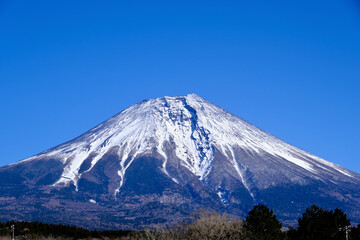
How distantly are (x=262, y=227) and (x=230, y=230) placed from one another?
6.23 feet

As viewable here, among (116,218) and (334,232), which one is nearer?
(334,232)

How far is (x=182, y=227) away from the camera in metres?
39.2

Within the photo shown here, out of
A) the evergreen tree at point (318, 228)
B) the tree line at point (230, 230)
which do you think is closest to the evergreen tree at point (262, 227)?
the tree line at point (230, 230)

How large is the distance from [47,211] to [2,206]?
15.5 m

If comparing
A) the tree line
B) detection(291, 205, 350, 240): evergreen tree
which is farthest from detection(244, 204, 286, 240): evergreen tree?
detection(291, 205, 350, 240): evergreen tree

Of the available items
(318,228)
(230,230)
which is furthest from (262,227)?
(318,228)

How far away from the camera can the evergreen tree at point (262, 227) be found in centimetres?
3738

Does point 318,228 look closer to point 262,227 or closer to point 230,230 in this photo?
point 262,227

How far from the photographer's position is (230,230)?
37.4 metres

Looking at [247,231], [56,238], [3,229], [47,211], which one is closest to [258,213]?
[247,231]

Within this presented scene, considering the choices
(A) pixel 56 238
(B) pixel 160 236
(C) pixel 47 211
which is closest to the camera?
(B) pixel 160 236

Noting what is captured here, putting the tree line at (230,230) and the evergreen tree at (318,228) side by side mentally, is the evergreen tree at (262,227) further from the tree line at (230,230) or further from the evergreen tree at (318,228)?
the evergreen tree at (318,228)

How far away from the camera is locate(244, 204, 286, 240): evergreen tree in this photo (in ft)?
123

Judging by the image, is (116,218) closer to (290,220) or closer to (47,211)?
(47,211)
